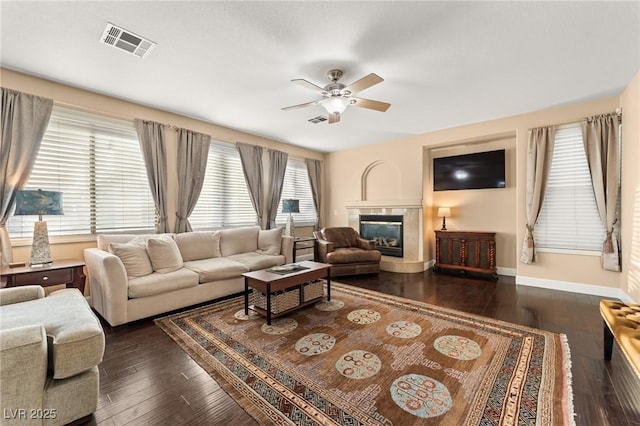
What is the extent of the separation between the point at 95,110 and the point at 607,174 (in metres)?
7.01

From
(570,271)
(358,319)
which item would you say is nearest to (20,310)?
(358,319)

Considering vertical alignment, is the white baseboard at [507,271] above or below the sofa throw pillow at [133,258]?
below

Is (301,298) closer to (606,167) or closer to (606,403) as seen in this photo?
(606,403)

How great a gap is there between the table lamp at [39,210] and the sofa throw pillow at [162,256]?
0.92 meters

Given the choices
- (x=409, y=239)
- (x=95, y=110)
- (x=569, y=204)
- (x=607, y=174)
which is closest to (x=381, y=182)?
(x=409, y=239)

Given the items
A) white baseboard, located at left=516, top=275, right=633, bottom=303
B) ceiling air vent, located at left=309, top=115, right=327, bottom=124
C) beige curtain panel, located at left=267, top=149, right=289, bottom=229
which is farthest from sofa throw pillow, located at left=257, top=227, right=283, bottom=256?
white baseboard, located at left=516, top=275, right=633, bottom=303

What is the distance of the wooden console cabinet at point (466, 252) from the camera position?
15.7 feet

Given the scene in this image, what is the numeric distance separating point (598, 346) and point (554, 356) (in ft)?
1.88

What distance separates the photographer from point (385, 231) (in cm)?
605

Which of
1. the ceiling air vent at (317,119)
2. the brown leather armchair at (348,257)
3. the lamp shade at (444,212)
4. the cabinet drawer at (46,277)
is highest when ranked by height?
the ceiling air vent at (317,119)

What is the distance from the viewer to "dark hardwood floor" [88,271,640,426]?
1608 millimetres

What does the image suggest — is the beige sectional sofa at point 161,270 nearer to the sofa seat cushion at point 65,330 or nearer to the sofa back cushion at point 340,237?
the sofa seat cushion at point 65,330

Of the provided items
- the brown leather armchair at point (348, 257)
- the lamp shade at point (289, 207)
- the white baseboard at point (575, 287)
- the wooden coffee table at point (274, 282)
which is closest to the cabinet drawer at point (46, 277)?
the wooden coffee table at point (274, 282)

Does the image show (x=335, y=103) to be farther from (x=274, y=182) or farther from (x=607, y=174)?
(x=607, y=174)
